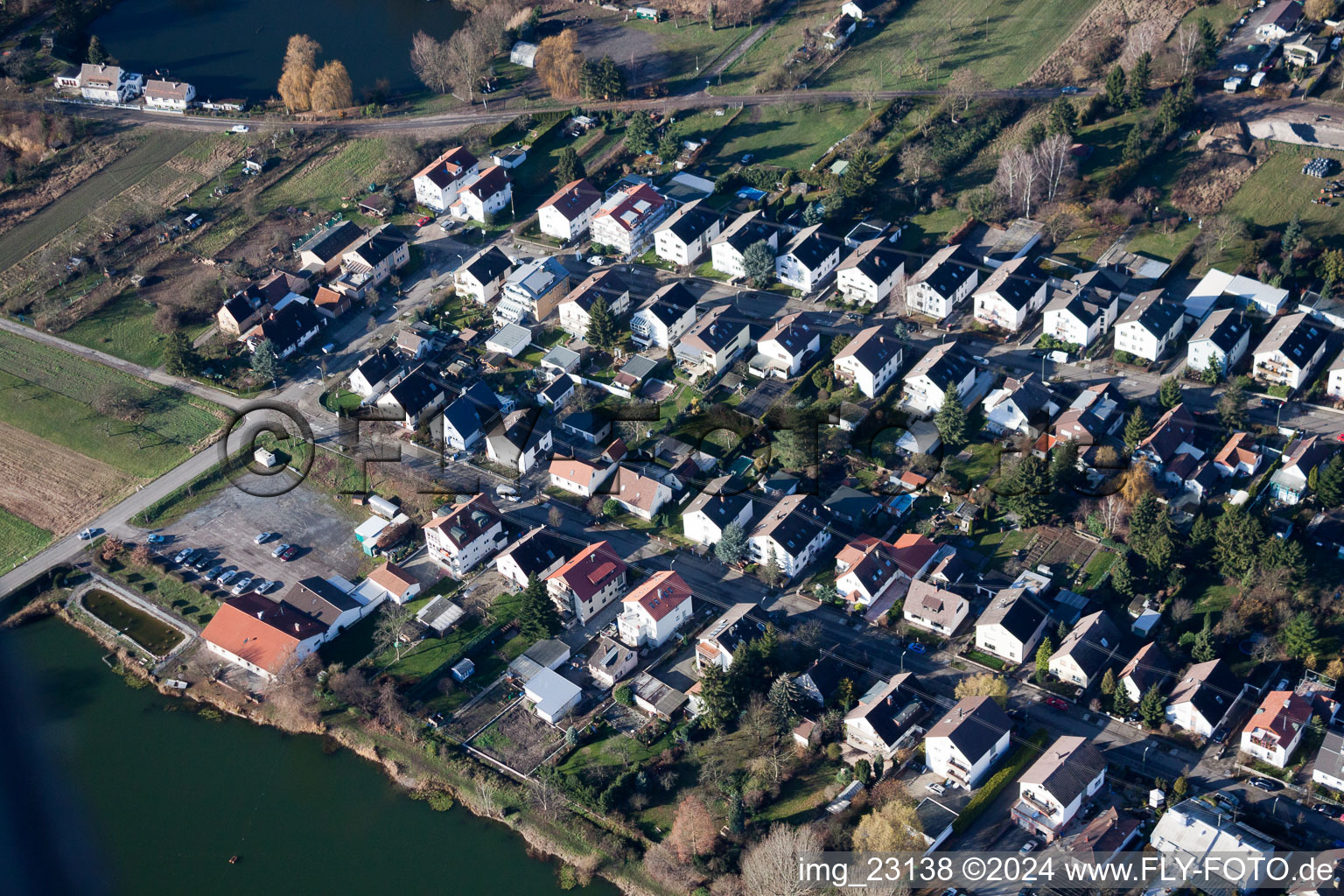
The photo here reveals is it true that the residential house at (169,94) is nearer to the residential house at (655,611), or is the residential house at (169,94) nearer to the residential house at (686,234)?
the residential house at (686,234)

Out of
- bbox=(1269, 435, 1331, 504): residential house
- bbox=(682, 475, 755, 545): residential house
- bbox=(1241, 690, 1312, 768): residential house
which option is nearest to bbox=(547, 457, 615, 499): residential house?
bbox=(682, 475, 755, 545): residential house

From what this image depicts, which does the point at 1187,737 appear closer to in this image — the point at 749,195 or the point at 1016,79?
the point at 749,195

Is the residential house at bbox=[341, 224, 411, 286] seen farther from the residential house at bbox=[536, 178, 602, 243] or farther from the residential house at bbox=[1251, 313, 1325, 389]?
the residential house at bbox=[1251, 313, 1325, 389]

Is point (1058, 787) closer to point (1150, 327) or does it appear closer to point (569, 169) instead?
point (1150, 327)

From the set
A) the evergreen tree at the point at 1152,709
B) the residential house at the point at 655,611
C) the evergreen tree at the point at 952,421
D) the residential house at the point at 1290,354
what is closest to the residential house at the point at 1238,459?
the residential house at the point at 1290,354

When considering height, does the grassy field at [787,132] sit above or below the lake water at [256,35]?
below

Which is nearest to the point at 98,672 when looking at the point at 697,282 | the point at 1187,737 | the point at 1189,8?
the point at 697,282
